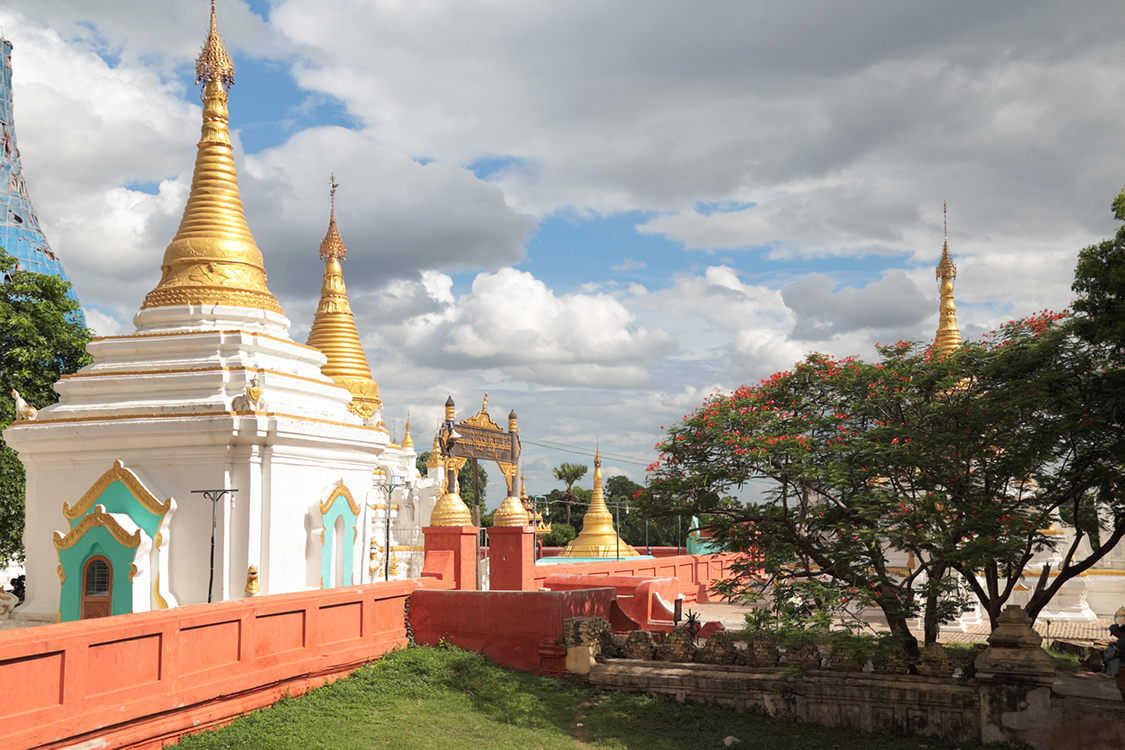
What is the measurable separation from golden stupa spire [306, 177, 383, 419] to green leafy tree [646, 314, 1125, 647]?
2272cm

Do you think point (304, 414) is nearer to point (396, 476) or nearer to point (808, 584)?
point (808, 584)

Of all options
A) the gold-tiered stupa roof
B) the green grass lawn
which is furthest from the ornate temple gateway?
the gold-tiered stupa roof

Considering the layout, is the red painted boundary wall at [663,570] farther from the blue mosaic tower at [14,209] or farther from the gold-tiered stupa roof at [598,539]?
the blue mosaic tower at [14,209]

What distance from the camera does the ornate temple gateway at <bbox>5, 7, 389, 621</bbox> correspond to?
16.1 metres

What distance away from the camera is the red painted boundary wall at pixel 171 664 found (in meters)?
9.14

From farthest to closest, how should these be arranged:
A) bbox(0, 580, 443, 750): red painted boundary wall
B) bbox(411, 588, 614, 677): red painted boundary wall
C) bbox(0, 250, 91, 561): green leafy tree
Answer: bbox(0, 250, 91, 561): green leafy tree → bbox(411, 588, 614, 677): red painted boundary wall → bbox(0, 580, 443, 750): red painted boundary wall

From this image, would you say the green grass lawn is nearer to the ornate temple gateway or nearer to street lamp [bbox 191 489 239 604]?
street lamp [bbox 191 489 239 604]

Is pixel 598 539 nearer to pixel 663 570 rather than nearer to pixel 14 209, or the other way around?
pixel 663 570

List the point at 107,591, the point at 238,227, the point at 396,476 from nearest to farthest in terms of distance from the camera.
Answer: the point at 107,591 < the point at 238,227 < the point at 396,476

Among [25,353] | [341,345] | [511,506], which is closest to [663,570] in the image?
[511,506]

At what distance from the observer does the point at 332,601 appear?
13656mm

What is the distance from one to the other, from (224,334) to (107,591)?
208 inches

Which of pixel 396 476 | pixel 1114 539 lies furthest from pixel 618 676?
pixel 396 476

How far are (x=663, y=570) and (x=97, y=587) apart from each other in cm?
1934
